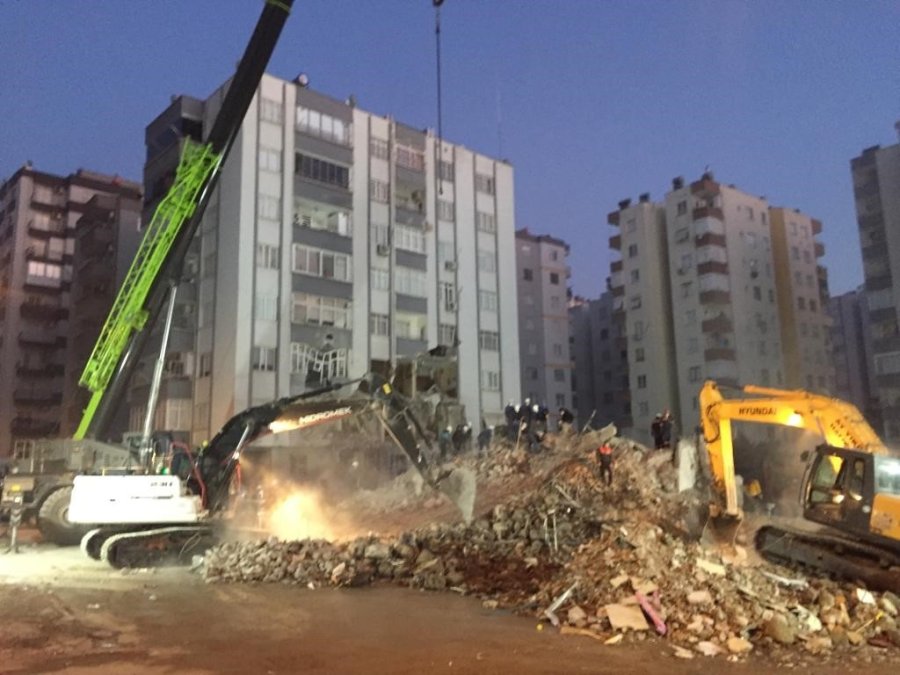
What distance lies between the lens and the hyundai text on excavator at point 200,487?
46.5ft

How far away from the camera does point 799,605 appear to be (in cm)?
1005

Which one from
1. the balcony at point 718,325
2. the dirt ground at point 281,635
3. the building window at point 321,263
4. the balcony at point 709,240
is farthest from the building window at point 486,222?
the dirt ground at point 281,635

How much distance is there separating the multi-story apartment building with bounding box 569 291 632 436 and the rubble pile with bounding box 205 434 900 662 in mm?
54455

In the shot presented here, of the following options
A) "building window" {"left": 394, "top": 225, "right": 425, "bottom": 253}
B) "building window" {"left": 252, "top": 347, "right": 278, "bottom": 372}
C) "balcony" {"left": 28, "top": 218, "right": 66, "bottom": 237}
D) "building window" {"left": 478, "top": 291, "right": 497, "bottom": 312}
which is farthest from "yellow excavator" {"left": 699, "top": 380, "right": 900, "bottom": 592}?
"balcony" {"left": 28, "top": 218, "right": 66, "bottom": 237}

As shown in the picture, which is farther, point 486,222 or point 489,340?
point 486,222

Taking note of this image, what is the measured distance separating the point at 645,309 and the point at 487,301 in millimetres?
21950

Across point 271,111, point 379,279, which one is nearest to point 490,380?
point 379,279

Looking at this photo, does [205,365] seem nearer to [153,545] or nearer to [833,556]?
[153,545]

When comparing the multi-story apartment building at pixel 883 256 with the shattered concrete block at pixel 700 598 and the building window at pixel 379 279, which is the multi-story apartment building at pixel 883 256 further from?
the shattered concrete block at pixel 700 598

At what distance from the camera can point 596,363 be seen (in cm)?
7644

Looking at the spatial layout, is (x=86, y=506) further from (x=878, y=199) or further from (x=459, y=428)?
(x=878, y=199)

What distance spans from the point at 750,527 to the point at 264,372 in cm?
2155

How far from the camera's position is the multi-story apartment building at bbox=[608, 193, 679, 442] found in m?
57.8

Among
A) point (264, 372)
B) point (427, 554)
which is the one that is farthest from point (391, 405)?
point (264, 372)
